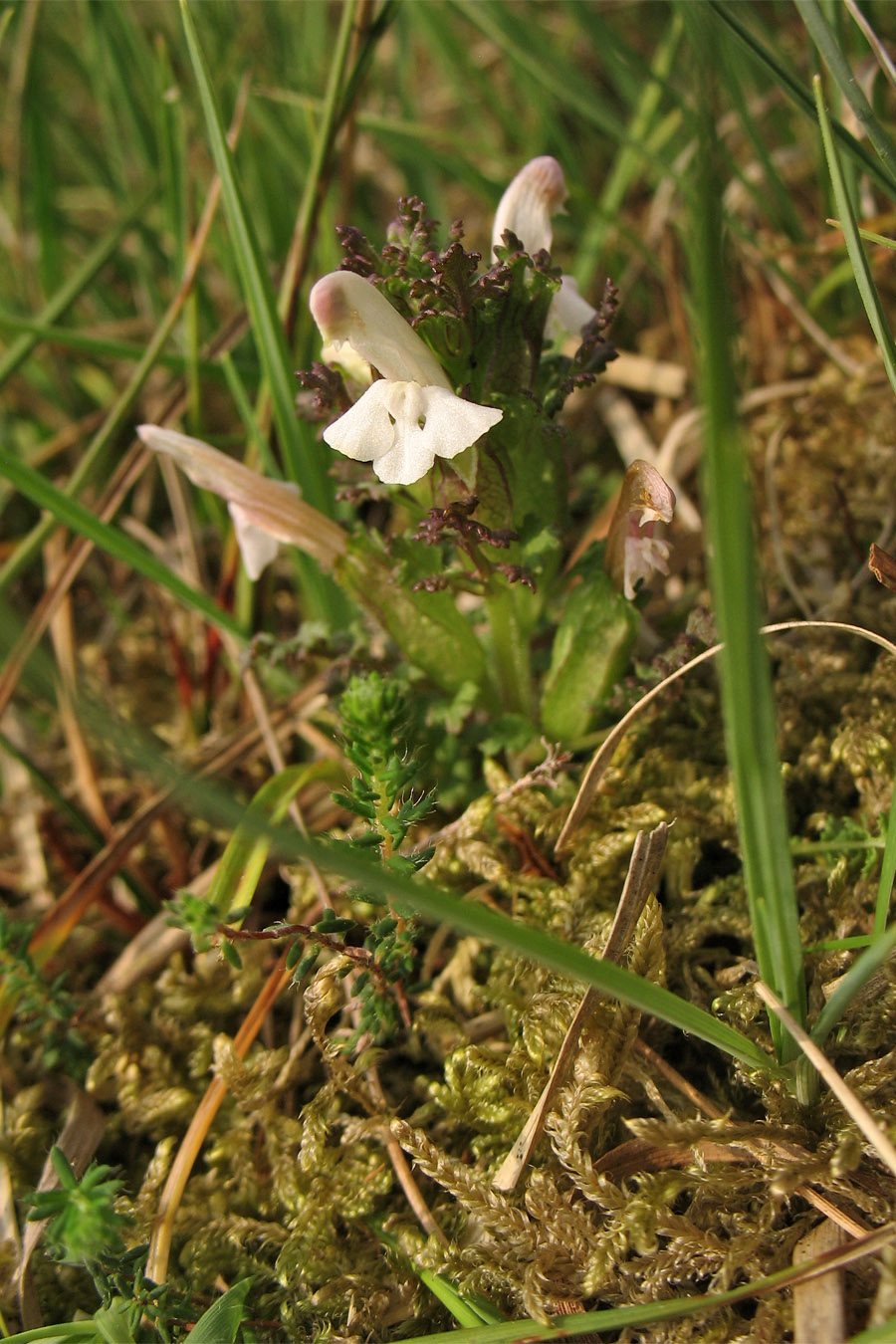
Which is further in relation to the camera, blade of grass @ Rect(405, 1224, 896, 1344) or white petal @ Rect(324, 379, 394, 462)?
white petal @ Rect(324, 379, 394, 462)

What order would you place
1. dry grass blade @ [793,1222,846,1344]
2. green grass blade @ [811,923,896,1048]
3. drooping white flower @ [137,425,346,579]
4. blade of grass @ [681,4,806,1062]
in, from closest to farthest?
blade of grass @ [681,4,806,1062] → green grass blade @ [811,923,896,1048] → dry grass blade @ [793,1222,846,1344] → drooping white flower @ [137,425,346,579]

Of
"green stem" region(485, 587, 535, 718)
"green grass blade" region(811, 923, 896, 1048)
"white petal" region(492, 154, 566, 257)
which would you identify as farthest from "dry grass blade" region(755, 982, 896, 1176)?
"white petal" region(492, 154, 566, 257)

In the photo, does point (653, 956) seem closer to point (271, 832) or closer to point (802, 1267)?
point (802, 1267)

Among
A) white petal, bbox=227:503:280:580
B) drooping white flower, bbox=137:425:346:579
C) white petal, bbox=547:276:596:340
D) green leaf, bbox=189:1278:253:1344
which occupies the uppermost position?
white petal, bbox=547:276:596:340

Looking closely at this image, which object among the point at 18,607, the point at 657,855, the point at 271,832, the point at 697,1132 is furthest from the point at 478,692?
the point at 18,607

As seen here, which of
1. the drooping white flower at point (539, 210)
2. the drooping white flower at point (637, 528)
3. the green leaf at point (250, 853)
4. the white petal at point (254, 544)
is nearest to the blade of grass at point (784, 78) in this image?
the drooping white flower at point (539, 210)

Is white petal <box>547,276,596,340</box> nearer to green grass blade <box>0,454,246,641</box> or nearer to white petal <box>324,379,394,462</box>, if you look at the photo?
white petal <box>324,379,394,462</box>
